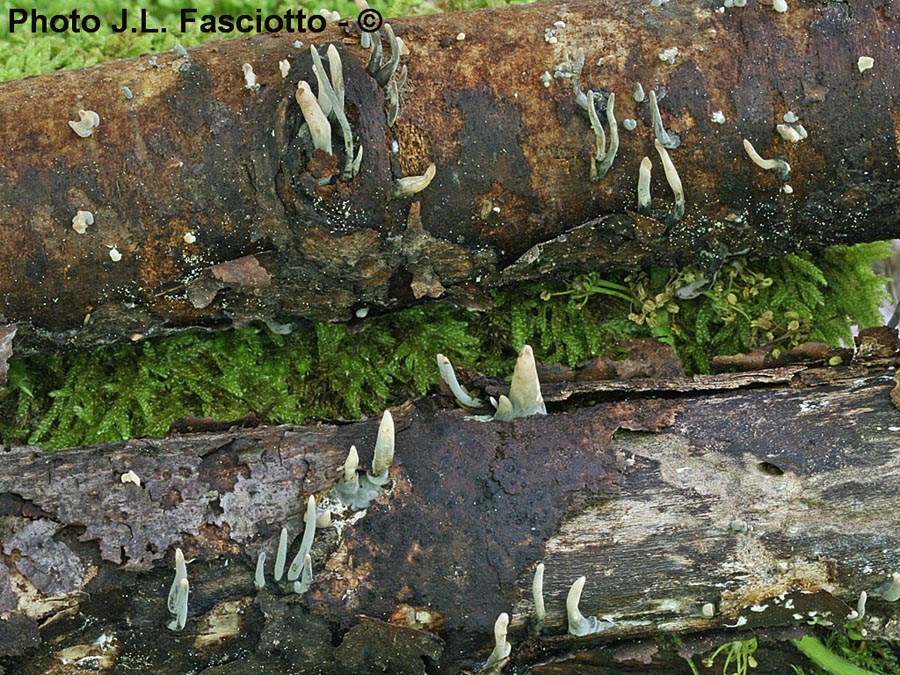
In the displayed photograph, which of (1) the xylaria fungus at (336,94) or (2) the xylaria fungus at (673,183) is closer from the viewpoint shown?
(1) the xylaria fungus at (336,94)

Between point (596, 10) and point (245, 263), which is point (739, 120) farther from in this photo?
point (245, 263)

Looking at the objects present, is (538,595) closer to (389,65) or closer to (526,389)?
(526,389)

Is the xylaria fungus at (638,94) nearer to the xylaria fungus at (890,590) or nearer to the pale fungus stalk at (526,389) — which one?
the pale fungus stalk at (526,389)

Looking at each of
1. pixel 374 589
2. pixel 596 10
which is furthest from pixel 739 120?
pixel 374 589

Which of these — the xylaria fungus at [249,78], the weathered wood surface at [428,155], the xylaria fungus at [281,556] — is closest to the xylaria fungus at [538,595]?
the xylaria fungus at [281,556]

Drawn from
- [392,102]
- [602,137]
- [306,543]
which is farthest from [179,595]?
[602,137]
